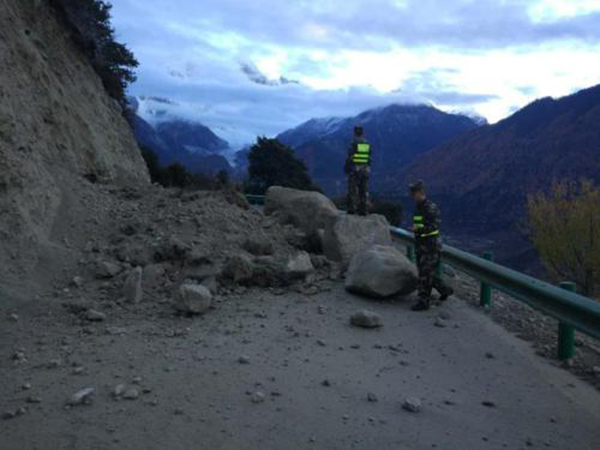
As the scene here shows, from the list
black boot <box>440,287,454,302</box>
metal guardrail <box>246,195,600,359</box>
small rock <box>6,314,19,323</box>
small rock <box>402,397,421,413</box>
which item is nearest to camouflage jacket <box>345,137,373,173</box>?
metal guardrail <box>246,195,600,359</box>

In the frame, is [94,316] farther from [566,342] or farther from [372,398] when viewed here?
[566,342]

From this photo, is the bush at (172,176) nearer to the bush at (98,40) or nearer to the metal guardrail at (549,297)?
the bush at (98,40)

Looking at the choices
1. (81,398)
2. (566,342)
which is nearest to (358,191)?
(566,342)

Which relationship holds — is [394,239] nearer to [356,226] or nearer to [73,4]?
[356,226]

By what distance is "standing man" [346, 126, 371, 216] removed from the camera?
12109 millimetres

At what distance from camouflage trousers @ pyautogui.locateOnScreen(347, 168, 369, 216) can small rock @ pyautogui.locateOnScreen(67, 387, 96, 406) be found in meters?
8.20

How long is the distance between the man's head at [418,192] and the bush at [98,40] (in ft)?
37.0

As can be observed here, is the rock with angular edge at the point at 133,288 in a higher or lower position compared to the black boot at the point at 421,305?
higher

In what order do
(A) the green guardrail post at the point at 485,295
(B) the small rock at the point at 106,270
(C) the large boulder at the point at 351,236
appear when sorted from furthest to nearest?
1. (C) the large boulder at the point at 351,236
2. (A) the green guardrail post at the point at 485,295
3. (B) the small rock at the point at 106,270

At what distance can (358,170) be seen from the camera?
12.3 metres

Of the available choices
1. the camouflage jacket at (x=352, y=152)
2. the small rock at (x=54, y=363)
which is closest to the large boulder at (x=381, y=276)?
the small rock at (x=54, y=363)

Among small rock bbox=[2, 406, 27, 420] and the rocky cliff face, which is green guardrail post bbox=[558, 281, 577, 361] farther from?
the rocky cliff face

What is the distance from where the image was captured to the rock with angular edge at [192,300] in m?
6.72

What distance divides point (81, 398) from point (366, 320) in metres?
3.35
